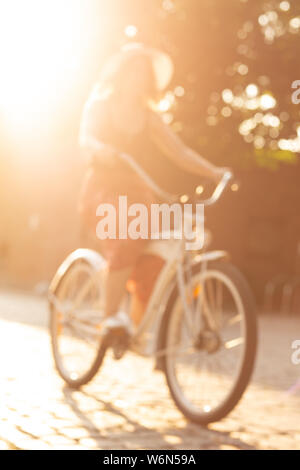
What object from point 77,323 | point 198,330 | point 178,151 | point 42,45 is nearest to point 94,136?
point 178,151

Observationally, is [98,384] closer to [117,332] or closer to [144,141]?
[117,332]

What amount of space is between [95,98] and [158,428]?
1.90 metres

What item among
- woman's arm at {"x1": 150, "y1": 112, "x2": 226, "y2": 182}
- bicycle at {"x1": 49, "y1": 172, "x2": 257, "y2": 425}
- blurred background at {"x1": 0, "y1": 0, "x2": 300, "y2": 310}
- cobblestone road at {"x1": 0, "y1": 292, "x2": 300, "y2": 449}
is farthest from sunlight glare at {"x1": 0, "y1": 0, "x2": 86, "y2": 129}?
bicycle at {"x1": 49, "y1": 172, "x2": 257, "y2": 425}

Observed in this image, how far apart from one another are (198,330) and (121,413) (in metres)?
0.57

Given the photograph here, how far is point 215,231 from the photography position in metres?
22.8

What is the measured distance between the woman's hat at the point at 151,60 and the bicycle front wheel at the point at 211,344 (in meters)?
1.25

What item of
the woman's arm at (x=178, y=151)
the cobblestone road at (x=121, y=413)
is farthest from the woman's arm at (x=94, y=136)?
the cobblestone road at (x=121, y=413)

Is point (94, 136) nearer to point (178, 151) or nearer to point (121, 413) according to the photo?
point (178, 151)

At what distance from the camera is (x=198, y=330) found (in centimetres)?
408

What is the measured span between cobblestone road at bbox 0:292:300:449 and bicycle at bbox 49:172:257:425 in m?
0.17

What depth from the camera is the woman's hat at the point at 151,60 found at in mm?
4711

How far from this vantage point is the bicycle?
3.89 metres

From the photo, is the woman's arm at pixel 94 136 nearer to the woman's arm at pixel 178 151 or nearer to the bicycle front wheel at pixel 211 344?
the woman's arm at pixel 178 151

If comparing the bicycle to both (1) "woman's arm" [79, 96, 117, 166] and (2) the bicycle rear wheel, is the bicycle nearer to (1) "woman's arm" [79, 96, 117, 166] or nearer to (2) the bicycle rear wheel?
(2) the bicycle rear wheel
